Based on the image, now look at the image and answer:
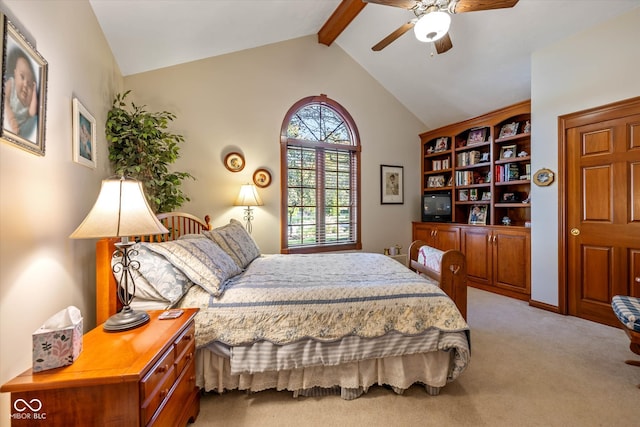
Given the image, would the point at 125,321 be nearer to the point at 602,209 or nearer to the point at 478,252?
the point at 602,209

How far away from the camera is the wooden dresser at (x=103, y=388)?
0.88m

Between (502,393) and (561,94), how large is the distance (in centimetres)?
315

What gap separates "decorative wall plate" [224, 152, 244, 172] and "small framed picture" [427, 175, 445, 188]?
11.0 feet

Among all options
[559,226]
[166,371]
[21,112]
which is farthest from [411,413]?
[559,226]

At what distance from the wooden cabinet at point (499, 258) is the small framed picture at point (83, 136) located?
4497mm

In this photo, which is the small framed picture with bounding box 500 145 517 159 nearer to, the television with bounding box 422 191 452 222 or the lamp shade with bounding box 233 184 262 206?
the television with bounding box 422 191 452 222

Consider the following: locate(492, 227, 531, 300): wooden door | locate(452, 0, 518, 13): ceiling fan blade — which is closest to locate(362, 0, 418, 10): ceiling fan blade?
locate(452, 0, 518, 13): ceiling fan blade

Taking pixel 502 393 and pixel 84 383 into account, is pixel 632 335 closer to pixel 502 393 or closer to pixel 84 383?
pixel 502 393

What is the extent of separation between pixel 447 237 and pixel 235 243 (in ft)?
11.4

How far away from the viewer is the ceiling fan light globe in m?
1.96

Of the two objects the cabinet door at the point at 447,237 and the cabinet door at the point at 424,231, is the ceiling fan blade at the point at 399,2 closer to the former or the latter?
the cabinet door at the point at 447,237

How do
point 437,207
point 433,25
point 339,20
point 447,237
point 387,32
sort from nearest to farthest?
1. point 433,25
2. point 339,20
3. point 387,32
4. point 447,237
5. point 437,207

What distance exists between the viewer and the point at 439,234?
14.6ft

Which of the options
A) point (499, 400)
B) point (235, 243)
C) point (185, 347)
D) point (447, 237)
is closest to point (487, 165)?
point (447, 237)
